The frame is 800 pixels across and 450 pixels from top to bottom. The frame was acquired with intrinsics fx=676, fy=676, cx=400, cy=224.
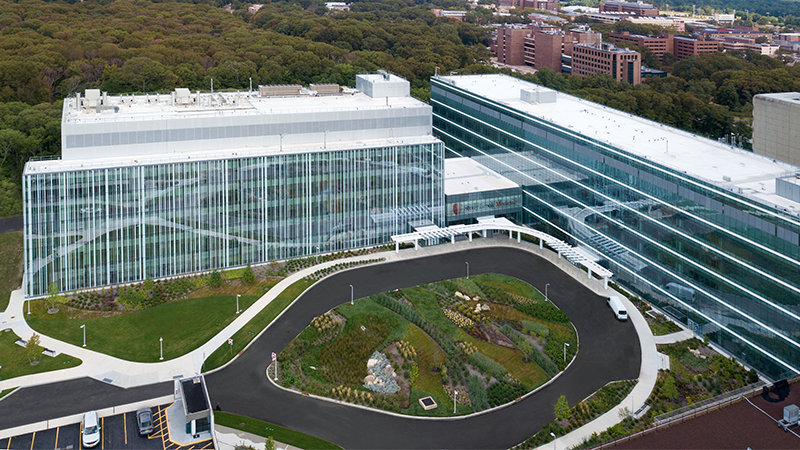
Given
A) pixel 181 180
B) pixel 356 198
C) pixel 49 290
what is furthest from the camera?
pixel 356 198

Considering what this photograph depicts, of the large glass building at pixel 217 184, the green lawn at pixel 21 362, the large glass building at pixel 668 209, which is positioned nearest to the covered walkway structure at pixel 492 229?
the large glass building at pixel 668 209

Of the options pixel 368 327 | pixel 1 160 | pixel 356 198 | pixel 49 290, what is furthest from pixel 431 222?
pixel 1 160

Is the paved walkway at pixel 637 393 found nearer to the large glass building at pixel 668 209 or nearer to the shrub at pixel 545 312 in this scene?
the large glass building at pixel 668 209

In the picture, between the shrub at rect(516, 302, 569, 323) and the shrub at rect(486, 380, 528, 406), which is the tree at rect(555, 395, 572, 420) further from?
the shrub at rect(516, 302, 569, 323)

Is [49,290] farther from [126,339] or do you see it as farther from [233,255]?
[233,255]

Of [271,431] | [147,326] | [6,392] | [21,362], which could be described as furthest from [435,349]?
[21,362]

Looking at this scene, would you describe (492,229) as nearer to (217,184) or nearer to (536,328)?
(536,328)
